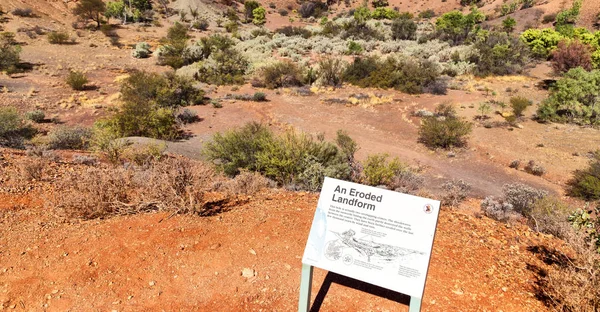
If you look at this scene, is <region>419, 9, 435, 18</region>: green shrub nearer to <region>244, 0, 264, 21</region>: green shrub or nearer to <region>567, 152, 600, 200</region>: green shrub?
<region>244, 0, 264, 21</region>: green shrub

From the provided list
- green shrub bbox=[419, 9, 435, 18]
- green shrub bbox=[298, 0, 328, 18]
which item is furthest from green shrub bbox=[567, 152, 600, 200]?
green shrub bbox=[298, 0, 328, 18]

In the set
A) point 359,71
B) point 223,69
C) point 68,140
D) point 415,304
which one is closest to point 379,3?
point 359,71

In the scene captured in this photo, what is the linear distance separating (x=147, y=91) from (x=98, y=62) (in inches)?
513

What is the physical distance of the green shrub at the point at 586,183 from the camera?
41.7ft

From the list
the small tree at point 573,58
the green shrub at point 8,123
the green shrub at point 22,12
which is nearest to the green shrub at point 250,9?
the green shrub at point 22,12

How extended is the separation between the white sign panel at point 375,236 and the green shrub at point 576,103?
70.0 feet

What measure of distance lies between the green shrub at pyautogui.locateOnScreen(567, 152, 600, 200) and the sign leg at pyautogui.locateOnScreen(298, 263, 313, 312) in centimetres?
1342

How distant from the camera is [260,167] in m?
11.3

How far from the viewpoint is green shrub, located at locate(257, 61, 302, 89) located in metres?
27.6

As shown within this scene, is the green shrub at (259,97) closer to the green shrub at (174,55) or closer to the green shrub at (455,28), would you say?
the green shrub at (174,55)

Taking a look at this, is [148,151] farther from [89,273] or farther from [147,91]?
[147,91]

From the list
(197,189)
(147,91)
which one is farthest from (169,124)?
(197,189)

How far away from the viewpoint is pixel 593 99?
20.2 meters

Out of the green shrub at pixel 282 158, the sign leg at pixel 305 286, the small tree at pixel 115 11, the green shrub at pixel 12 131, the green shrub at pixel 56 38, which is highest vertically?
the small tree at pixel 115 11
